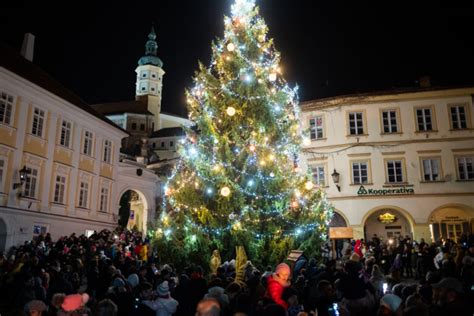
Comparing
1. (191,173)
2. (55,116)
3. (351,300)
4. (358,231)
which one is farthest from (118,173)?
(351,300)

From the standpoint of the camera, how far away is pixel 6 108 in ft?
77.2

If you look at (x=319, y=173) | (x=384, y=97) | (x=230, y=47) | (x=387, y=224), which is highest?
(x=384, y=97)

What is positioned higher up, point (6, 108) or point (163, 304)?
A: point (6, 108)

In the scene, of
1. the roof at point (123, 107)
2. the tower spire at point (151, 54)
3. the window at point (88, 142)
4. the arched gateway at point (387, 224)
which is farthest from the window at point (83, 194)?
the tower spire at point (151, 54)

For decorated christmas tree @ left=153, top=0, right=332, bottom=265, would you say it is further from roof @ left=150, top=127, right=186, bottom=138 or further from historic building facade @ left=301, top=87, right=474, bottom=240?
roof @ left=150, top=127, right=186, bottom=138

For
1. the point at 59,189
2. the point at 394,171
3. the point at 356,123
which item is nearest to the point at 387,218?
the point at 394,171

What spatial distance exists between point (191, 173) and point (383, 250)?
11745mm

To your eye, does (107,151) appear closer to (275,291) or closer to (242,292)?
(242,292)

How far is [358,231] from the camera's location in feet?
90.8

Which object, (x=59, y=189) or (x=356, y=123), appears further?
(x=356, y=123)

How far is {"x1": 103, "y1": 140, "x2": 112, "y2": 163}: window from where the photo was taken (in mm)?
33219

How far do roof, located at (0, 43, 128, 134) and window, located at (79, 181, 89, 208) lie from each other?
17.2ft

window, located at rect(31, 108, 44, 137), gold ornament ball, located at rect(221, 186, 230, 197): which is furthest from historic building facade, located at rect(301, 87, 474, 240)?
window, located at rect(31, 108, 44, 137)

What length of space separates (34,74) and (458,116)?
27842 millimetres
